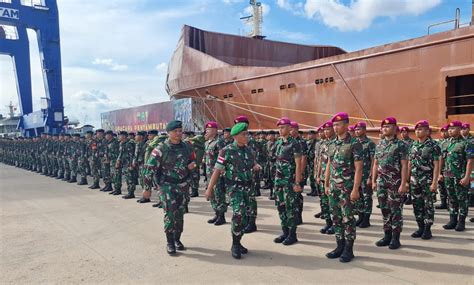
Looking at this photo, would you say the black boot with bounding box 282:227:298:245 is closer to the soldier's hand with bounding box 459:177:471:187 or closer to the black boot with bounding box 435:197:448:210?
the soldier's hand with bounding box 459:177:471:187

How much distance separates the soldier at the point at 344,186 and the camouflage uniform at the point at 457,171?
6.86ft

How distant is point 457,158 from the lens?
4.81 meters

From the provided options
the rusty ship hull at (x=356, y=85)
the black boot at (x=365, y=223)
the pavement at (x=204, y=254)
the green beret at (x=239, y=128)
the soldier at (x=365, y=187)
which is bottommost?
the pavement at (x=204, y=254)

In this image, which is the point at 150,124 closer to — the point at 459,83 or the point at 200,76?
the point at 200,76

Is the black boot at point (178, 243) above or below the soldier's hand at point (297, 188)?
below

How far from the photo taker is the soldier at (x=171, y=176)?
12.6 ft

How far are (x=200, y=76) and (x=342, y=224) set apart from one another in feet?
38.8

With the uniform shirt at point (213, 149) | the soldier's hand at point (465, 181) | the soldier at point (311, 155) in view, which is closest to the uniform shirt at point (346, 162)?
the soldier's hand at point (465, 181)

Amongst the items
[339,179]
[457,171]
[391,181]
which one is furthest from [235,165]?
[457,171]

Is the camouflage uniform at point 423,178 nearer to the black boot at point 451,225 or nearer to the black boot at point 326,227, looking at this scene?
the black boot at point 451,225

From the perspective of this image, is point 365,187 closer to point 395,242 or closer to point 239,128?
point 395,242

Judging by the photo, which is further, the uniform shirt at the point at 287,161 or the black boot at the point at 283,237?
the black boot at the point at 283,237

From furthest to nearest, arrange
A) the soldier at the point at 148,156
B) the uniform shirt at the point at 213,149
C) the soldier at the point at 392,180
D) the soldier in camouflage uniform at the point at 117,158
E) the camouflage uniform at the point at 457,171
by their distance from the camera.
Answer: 1. the soldier in camouflage uniform at the point at 117,158
2. the uniform shirt at the point at 213,149
3. the camouflage uniform at the point at 457,171
4. the soldier at the point at 148,156
5. the soldier at the point at 392,180

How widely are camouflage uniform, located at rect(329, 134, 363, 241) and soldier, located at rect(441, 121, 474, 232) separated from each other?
2.03 meters
